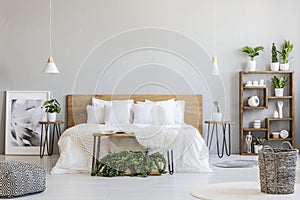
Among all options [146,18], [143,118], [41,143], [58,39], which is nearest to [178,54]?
[146,18]

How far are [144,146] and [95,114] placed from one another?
6.54ft

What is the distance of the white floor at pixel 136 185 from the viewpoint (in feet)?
15.6

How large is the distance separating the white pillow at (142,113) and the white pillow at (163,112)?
0.22 feet

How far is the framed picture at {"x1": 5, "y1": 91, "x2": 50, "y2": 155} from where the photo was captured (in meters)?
8.23

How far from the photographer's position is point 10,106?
8.26m

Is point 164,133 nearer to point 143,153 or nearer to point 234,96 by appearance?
point 143,153

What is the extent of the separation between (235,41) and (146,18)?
4.51 ft

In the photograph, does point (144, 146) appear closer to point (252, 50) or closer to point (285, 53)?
point (252, 50)

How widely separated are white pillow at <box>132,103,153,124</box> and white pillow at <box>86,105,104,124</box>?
0.47 m

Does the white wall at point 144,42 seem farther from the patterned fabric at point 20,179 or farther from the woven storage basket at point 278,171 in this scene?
the woven storage basket at point 278,171

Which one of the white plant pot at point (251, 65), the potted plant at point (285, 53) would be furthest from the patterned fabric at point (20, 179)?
the potted plant at point (285, 53)

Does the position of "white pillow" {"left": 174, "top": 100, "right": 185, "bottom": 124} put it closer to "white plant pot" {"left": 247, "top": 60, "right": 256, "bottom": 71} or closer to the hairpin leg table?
the hairpin leg table

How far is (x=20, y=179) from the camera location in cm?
476

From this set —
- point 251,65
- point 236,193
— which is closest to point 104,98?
point 251,65
